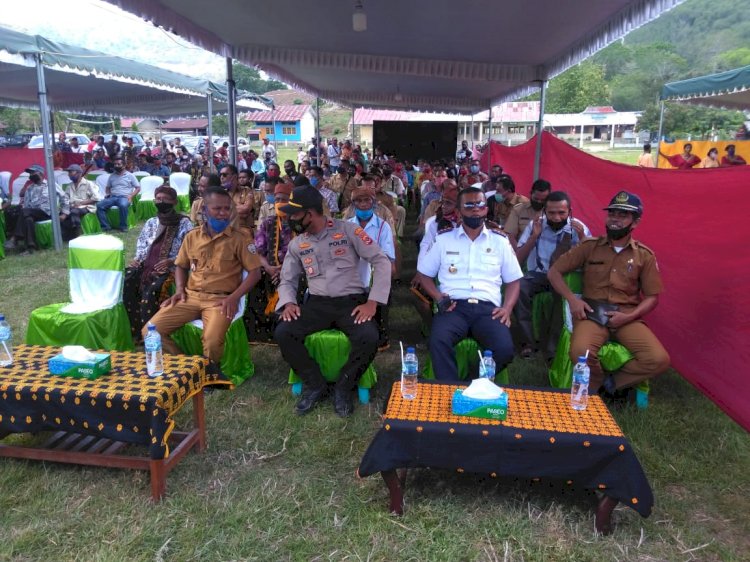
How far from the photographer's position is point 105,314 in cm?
464

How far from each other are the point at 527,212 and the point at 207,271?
10.4 ft

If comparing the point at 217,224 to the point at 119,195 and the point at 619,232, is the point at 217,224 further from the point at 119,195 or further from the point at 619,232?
the point at 119,195

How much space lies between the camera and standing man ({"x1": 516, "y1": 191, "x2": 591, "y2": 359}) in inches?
193

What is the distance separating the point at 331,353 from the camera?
4.08 m

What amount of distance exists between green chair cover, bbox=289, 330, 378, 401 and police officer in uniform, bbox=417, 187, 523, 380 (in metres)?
0.64

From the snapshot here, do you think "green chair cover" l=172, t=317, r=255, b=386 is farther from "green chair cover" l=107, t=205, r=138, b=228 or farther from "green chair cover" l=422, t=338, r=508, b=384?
"green chair cover" l=107, t=205, r=138, b=228

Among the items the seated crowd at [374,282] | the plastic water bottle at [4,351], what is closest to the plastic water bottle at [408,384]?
the seated crowd at [374,282]

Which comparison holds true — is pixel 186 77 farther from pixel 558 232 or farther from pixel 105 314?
pixel 558 232

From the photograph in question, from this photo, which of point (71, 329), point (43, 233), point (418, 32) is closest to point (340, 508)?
point (71, 329)

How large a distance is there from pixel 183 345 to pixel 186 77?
1049 centimetres

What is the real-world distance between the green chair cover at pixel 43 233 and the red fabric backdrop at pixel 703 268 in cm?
809

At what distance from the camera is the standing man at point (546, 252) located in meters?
4.91

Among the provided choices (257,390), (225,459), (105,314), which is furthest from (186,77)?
(225,459)

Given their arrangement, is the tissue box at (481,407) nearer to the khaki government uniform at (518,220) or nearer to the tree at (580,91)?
the khaki government uniform at (518,220)
